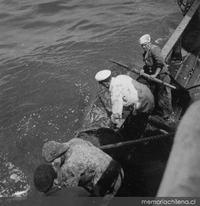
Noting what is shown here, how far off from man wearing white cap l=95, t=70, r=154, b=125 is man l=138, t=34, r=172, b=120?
800mm

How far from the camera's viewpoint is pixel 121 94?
4.33 meters

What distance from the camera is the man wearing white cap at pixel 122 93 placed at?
4.31 m

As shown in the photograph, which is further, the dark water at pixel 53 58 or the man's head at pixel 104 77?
the dark water at pixel 53 58

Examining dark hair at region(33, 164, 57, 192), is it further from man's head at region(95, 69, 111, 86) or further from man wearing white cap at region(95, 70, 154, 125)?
man's head at region(95, 69, 111, 86)

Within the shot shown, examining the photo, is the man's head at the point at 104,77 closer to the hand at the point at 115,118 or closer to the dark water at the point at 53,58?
the hand at the point at 115,118

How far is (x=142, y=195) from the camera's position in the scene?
418 centimetres

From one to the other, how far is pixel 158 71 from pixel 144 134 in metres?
1.42

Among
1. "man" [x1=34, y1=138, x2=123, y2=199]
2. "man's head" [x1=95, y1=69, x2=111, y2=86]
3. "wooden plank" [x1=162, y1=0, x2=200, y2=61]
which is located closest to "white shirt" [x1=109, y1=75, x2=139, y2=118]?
"man's head" [x1=95, y1=69, x2=111, y2=86]

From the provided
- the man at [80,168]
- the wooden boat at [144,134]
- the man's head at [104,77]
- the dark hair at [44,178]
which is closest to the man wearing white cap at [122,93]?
the man's head at [104,77]

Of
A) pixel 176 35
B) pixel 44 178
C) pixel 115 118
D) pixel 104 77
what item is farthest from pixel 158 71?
pixel 44 178

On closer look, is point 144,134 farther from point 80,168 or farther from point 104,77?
point 80,168

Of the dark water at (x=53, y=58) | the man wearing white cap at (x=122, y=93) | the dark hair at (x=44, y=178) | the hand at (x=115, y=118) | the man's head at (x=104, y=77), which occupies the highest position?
the man's head at (x=104, y=77)

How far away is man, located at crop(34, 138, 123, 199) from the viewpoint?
138 inches

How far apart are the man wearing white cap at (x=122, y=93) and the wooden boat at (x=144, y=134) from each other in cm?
56
